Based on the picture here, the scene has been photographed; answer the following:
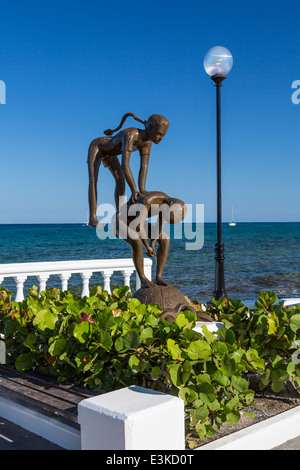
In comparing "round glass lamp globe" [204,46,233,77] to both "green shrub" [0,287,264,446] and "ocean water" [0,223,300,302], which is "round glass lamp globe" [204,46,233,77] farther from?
"ocean water" [0,223,300,302]

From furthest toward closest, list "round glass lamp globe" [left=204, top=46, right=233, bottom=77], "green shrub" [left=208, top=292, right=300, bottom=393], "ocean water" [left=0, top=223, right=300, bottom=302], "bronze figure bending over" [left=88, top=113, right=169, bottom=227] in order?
"ocean water" [left=0, top=223, right=300, bottom=302], "round glass lamp globe" [left=204, top=46, right=233, bottom=77], "bronze figure bending over" [left=88, top=113, right=169, bottom=227], "green shrub" [left=208, top=292, right=300, bottom=393]

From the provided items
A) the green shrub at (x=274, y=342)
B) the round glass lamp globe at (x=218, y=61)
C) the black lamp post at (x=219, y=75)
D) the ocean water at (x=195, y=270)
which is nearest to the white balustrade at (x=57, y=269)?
the black lamp post at (x=219, y=75)

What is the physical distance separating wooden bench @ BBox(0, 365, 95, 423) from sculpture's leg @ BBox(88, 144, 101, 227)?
202cm

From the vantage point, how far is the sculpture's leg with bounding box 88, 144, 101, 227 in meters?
5.31

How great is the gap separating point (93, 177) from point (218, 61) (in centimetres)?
391

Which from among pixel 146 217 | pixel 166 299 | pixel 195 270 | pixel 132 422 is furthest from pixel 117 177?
pixel 195 270

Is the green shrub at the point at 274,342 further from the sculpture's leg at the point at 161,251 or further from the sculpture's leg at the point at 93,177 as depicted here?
the sculpture's leg at the point at 93,177

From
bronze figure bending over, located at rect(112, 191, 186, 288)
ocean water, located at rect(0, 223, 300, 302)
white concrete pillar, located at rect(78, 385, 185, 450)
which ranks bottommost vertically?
ocean water, located at rect(0, 223, 300, 302)

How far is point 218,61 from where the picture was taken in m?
7.89

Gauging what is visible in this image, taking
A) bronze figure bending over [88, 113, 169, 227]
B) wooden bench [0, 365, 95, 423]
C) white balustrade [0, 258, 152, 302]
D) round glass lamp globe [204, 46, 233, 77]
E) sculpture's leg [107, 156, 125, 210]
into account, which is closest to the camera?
wooden bench [0, 365, 95, 423]

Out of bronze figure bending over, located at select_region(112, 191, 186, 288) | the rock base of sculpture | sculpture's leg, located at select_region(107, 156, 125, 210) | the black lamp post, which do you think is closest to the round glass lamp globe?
the black lamp post

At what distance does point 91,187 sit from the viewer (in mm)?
5379

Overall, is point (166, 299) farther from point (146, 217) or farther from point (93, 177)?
point (93, 177)
